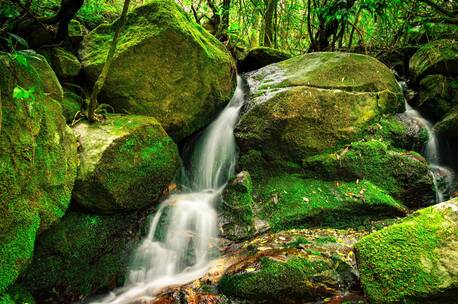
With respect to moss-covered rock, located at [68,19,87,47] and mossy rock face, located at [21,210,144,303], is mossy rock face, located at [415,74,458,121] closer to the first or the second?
mossy rock face, located at [21,210,144,303]

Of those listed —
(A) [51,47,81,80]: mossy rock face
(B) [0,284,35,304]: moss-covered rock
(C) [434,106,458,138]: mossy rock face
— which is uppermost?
(A) [51,47,81,80]: mossy rock face

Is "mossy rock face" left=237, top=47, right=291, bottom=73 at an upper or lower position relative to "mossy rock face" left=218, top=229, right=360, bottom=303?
upper

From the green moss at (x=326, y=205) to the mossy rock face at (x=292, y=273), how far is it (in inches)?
27.4

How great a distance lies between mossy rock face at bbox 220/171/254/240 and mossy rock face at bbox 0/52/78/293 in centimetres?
226

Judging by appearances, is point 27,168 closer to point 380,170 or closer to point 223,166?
point 223,166

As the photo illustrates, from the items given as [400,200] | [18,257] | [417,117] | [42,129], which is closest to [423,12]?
[417,117]

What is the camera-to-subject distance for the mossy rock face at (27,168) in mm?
2914

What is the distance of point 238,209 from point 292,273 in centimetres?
161

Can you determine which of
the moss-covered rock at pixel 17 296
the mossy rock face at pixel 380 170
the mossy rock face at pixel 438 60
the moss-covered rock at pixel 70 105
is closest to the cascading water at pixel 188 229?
the moss-covered rock at pixel 17 296

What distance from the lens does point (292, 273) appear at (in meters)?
3.58

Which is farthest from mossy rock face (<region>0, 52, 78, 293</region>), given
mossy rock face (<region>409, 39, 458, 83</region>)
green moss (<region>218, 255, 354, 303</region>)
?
mossy rock face (<region>409, 39, 458, 83</region>)

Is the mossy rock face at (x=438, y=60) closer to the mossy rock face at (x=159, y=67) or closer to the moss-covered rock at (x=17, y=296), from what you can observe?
the mossy rock face at (x=159, y=67)

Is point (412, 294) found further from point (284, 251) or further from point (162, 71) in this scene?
point (162, 71)

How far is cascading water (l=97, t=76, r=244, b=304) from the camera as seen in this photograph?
14.0 feet
